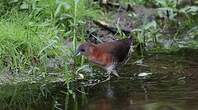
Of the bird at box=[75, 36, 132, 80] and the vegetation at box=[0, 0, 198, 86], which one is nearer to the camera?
the bird at box=[75, 36, 132, 80]

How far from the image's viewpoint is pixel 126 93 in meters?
6.46

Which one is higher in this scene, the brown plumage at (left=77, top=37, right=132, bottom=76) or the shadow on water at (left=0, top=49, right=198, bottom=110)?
the brown plumage at (left=77, top=37, right=132, bottom=76)

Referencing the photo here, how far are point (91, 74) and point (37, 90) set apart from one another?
759 mm

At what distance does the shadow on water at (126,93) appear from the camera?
6.08 m

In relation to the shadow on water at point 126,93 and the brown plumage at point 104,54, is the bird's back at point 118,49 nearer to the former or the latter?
the brown plumage at point 104,54

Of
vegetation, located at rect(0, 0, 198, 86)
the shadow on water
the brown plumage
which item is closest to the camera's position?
the shadow on water

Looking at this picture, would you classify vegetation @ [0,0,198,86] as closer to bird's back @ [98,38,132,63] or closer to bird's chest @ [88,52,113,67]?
bird's chest @ [88,52,113,67]

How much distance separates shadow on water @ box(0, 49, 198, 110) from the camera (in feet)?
19.9

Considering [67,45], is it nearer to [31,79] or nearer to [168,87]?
[31,79]

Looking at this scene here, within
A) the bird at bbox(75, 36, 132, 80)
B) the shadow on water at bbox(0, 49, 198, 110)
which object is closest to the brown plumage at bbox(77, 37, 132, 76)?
→ the bird at bbox(75, 36, 132, 80)

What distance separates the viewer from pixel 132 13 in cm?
939

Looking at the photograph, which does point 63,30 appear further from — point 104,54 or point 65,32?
point 104,54

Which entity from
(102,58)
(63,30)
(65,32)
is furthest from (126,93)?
(65,32)

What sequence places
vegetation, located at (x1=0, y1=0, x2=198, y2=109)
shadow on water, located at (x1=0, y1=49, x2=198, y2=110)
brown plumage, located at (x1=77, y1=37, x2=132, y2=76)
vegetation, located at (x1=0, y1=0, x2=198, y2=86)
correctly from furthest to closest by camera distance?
vegetation, located at (x1=0, y1=0, x2=198, y2=86) < vegetation, located at (x1=0, y1=0, x2=198, y2=109) < brown plumage, located at (x1=77, y1=37, x2=132, y2=76) < shadow on water, located at (x1=0, y1=49, x2=198, y2=110)
